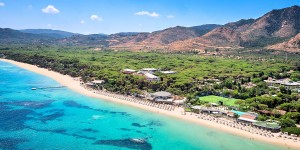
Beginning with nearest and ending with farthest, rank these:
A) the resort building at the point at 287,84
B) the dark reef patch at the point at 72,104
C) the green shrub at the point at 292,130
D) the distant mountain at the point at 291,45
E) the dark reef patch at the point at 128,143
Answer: the dark reef patch at the point at 128,143 < the green shrub at the point at 292,130 < the dark reef patch at the point at 72,104 < the resort building at the point at 287,84 < the distant mountain at the point at 291,45

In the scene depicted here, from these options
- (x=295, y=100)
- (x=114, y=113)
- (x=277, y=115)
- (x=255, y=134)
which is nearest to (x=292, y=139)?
(x=255, y=134)

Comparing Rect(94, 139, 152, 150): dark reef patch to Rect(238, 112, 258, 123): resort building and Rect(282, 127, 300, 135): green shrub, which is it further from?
Rect(282, 127, 300, 135): green shrub

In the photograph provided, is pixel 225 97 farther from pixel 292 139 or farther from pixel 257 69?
pixel 257 69

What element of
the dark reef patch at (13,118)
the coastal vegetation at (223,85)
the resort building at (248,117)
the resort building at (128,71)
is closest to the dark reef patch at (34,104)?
the dark reef patch at (13,118)

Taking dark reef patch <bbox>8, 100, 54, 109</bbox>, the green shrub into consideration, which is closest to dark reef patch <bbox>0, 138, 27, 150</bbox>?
dark reef patch <bbox>8, 100, 54, 109</bbox>

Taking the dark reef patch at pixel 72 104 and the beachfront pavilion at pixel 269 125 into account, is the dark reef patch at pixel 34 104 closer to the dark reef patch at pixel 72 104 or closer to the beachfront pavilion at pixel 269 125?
the dark reef patch at pixel 72 104

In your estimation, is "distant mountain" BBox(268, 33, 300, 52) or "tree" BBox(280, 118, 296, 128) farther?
"distant mountain" BBox(268, 33, 300, 52)

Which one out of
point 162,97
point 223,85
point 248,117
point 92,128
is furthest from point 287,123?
point 223,85
